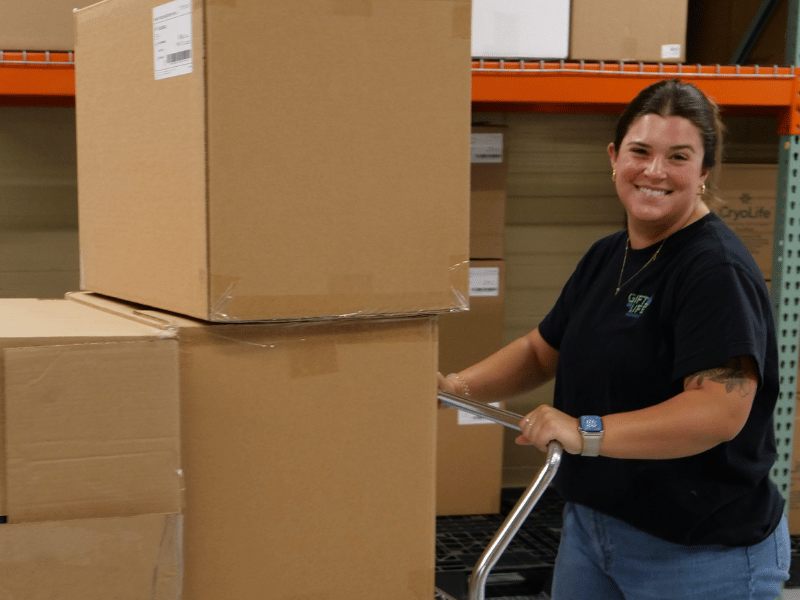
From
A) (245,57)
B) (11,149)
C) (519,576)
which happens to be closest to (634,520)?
(245,57)

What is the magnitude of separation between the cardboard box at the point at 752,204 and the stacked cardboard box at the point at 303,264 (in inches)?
81.6

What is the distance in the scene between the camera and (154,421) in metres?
0.89

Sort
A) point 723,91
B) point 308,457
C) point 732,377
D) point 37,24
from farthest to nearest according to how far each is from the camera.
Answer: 1. point 723,91
2. point 37,24
3. point 732,377
4. point 308,457

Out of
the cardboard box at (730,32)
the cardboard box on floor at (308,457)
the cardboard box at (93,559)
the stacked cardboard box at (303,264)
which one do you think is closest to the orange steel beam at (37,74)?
the stacked cardboard box at (303,264)

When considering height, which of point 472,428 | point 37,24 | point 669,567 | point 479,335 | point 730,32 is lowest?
point 472,428

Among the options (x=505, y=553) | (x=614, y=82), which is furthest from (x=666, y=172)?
(x=505, y=553)

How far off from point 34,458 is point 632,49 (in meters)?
1.96

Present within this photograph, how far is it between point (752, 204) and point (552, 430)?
6.41ft

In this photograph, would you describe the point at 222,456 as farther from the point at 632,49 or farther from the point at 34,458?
the point at 632,49

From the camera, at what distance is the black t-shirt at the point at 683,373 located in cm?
126

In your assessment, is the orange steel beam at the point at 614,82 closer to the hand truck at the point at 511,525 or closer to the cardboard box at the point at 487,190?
the cardboard box at the point at 487,190

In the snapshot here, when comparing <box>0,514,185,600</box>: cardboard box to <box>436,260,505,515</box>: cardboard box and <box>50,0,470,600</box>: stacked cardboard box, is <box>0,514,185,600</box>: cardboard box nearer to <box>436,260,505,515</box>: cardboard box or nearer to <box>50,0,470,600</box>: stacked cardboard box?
<box>50,0,470,600</box>: stacked cardboard box

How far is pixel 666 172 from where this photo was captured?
1411 millimetres

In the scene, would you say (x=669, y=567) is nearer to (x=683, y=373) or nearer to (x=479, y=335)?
(x=683, y=373)
